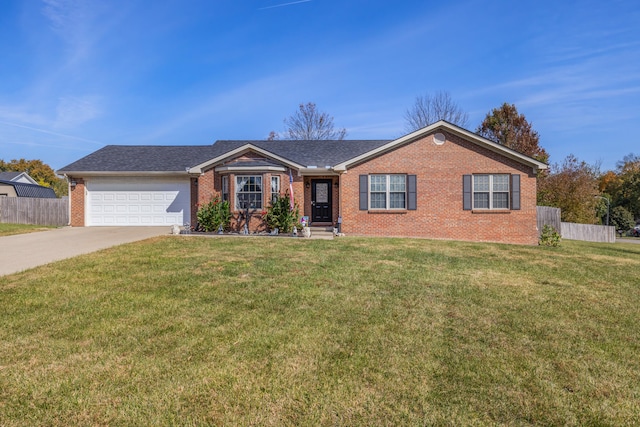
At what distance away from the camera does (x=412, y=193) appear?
15.4 m

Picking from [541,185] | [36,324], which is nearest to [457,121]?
[541,185]

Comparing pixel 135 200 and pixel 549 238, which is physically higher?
pixel 135 200

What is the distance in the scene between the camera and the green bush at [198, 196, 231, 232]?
15.0 m

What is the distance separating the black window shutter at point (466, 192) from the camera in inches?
598

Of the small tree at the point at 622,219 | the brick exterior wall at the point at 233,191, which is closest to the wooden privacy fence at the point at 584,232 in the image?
the brick exterior wall at the point at 233,191

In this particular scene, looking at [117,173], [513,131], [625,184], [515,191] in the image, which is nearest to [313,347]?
[515,191]

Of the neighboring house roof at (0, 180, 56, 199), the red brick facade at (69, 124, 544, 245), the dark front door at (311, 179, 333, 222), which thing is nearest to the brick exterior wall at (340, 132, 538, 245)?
the red brick facade at (69, 124, 544, 245)

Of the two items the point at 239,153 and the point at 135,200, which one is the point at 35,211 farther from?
the point at 239,153

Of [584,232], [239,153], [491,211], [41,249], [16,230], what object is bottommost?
[584,232]

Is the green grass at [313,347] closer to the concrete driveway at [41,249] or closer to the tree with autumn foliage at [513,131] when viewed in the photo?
the concrete driveway at [41,249]

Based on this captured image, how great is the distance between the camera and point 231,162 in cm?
1608

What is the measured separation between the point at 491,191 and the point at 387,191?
4486mm

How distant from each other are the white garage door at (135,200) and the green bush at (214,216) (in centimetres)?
361

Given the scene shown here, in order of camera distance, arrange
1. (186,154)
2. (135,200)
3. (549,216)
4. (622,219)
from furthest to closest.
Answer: (622,219)
(186,154)
(549,216)
(135,200)
